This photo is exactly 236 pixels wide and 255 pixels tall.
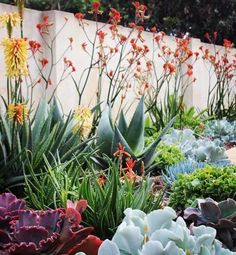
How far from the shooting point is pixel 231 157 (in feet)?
18.3

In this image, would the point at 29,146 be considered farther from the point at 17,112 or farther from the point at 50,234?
the point at 50,234

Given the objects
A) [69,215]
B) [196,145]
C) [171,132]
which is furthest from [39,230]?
[171,132]

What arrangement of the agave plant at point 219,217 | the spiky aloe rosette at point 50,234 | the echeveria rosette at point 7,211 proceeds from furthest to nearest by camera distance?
the agave plant at point 219,217, the echeveria rosette at point 7,211, the spiky aloe rosette at point 50,234

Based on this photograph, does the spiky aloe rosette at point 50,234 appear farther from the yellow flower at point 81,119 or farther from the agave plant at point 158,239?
the yellow flower at point 81,119

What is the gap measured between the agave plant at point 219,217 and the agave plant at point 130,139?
1.81 m

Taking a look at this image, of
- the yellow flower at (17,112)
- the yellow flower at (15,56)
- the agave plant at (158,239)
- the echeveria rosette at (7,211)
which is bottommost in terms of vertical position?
the echeveria rosette at (7,211)

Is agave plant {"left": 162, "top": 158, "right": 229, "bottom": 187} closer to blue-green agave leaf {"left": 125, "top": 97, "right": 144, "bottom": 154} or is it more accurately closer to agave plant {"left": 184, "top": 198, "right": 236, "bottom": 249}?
blue-green agave leaf {"left": 125, "top": 97, "right": 144, "bottom": 154}

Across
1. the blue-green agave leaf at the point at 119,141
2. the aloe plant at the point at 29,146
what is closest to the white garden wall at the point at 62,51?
the blue-green agave leaf at the point at 119,141

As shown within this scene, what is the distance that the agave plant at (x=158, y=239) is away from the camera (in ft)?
7.00

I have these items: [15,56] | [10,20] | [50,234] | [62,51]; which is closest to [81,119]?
[10,20]

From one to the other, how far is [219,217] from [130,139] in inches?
85.9

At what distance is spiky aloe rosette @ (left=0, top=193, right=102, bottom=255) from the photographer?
7.36ft

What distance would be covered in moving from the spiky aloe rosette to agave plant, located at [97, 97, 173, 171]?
88.0 inches

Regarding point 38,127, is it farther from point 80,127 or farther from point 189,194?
point 189,194
